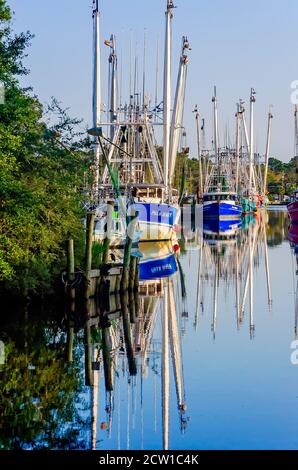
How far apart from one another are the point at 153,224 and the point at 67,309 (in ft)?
93.6

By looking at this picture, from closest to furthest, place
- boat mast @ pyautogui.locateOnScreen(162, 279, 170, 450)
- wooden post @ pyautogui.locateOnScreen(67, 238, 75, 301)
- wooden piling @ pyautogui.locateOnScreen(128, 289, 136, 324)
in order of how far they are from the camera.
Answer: boat mast @ pyautogui.locateOnScreen(162, 279, 170, 450) < wooden piling @ pyautogui.locateOnScreen(128, 289, 136, 324) < wooden post @ pyautogui.locateOnScreen(67, 238, 75, 301)

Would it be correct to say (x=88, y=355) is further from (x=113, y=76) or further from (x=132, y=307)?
(x=113, y=76)

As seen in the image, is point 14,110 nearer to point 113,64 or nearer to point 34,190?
point 34,190

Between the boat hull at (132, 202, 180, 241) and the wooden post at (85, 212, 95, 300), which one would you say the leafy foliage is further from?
the boat hull at (132, 202, 180, 241)

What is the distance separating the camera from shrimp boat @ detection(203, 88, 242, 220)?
308 ft

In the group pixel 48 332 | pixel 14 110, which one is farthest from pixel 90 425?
pixel 14 110

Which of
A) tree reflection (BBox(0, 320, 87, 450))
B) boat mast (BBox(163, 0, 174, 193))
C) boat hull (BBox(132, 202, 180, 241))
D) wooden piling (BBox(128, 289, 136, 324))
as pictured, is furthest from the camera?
boat mast (BBox(163, 0, 174, 193))

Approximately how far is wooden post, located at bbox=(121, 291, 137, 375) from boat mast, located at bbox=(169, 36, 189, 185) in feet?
94.0

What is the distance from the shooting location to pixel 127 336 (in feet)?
79.4

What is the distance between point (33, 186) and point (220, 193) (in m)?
65.8

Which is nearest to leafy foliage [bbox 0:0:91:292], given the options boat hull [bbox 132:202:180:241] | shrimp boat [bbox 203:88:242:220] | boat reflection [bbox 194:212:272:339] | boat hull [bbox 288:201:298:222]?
boat reflection [bbox 194:212:272:339]
